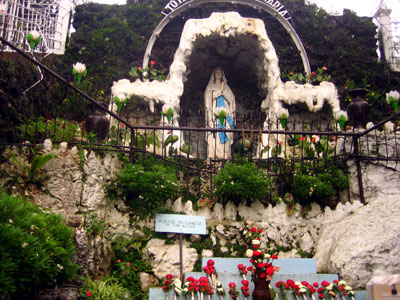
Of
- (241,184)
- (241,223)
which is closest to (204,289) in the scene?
(241,223)

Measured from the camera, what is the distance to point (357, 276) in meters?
6.56

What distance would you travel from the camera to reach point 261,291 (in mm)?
5984

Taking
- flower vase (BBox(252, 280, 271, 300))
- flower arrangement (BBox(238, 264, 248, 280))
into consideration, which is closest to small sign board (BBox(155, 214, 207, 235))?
flower arrangement (BBox(238, 264, 248, 280))

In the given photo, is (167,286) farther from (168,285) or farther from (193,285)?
(193,285)


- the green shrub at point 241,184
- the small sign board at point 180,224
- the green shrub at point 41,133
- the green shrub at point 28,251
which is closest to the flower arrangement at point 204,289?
the small sign board at point 180,224

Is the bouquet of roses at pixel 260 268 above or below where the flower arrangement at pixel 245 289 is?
above

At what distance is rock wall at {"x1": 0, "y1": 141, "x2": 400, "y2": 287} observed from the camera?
657 cm

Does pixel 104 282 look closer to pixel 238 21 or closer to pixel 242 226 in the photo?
pixel 242 226

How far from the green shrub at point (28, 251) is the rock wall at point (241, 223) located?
99cm

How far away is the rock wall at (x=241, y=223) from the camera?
6.57 metres

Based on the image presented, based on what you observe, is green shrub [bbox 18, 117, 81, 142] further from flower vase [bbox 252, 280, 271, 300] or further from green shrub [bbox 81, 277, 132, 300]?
flower vase [bbox 252, 280, 271, 300]

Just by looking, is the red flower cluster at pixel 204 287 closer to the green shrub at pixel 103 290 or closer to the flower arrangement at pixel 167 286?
the flower arrangement at pixel 167 286

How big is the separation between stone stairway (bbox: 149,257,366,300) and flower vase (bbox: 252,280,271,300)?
0.28 metres

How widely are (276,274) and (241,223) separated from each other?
4.71 ft
